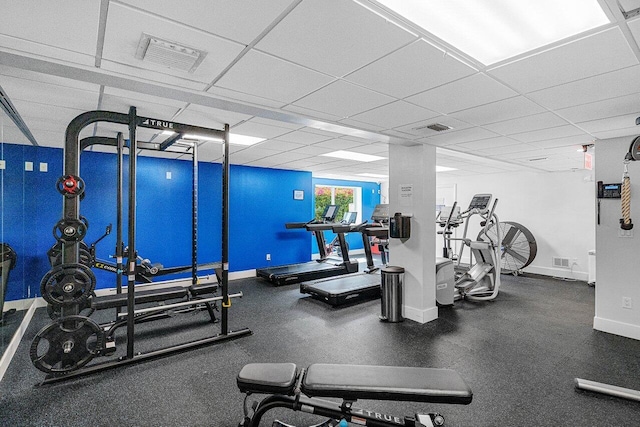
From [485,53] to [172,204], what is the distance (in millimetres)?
5502

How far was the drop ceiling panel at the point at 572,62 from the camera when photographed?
1683 mm

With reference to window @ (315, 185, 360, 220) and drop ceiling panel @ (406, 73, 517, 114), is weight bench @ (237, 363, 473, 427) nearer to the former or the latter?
drop ceiling panel @ (406, 73, 517, 114)

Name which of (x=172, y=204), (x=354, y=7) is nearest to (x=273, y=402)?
(x=354, y=7)

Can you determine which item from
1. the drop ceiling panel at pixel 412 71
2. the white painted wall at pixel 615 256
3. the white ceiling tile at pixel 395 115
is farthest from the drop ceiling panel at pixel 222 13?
the white painted wall at pixel 615 256

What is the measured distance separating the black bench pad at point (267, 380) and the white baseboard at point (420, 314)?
2.73 meters

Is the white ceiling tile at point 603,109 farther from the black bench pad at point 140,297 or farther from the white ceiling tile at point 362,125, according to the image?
the black bench pad at point 140,297

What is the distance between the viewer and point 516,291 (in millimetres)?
5668

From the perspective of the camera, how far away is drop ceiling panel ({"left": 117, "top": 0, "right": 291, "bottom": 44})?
4.60 ft

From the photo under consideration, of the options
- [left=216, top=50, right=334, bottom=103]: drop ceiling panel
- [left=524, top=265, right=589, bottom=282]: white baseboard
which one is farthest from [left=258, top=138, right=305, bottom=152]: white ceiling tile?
[left=524, top=265, right=589, bottom=282]: white baseboard

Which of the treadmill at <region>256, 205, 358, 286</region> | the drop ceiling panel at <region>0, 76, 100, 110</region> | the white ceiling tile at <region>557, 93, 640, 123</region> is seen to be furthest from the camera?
the treadmill at <region>256, 205, 358, 286</region>

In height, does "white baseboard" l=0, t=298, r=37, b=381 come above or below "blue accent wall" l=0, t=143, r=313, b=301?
below

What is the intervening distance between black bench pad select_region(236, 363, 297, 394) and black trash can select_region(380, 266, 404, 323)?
2.55 meters

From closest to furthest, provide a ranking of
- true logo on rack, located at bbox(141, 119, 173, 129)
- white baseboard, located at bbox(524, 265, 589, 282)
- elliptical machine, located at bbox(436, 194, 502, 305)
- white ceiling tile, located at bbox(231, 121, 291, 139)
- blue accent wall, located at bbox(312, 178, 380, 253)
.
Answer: true logo on rack, located at bbox(141, 119, 173, 129)
white ceiling tile, located at bbox(231, 121, 291, 139)
elliptical machine, located at bbox(436, 194, 502, 305)
white baseboard, located at bbox(524, 265, 589, 282)
blue accent wall, located at bbox(312, 178, 380, 253)

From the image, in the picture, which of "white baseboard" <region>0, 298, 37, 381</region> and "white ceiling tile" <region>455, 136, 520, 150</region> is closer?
"white baseboard" <region>0, 298, 37, 381</region>
